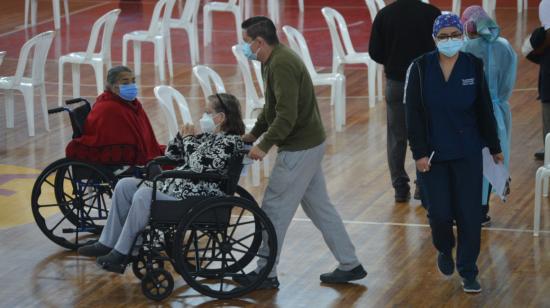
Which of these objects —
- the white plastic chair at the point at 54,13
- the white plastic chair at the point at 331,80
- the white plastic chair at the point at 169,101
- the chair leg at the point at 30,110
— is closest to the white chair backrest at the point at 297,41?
the white plastic chair at the point at 331,80

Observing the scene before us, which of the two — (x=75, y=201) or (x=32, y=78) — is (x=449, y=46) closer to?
(x=75, y=201)

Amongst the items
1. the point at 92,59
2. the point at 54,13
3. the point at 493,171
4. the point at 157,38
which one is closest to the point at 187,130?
the point at 493,171

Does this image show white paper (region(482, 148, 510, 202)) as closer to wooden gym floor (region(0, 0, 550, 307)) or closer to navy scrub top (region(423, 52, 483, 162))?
navy scrub top (region(423, 52, 483, 162))

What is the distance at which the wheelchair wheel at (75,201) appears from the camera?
7.33 m

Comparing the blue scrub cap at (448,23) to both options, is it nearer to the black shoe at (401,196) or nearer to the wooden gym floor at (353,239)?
the wooden gym floor at (353,239)

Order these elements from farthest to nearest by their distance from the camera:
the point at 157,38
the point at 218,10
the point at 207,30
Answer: the point at 207,30 < the point at 218,10 < the point at 157,38

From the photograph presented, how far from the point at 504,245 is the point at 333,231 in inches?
54.1

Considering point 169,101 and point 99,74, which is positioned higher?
point 169,101

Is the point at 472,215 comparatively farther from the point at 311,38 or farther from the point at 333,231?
the point at 311,38

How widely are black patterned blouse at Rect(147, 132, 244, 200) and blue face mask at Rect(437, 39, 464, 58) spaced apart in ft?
4.01

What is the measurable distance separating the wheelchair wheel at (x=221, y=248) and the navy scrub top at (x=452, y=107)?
1038 mm

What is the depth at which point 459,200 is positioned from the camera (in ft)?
21.2

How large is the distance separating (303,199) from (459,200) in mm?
913

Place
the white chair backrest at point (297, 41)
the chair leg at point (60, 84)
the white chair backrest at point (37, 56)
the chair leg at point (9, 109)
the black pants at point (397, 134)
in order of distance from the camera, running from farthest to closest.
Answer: the chair leg at point (60, 84) < the chair leg at point (9, 109) < the white chair backrest at point (297, 41) < the white chair backrest at point (37, 56) < the black pants at point (397, 134)
